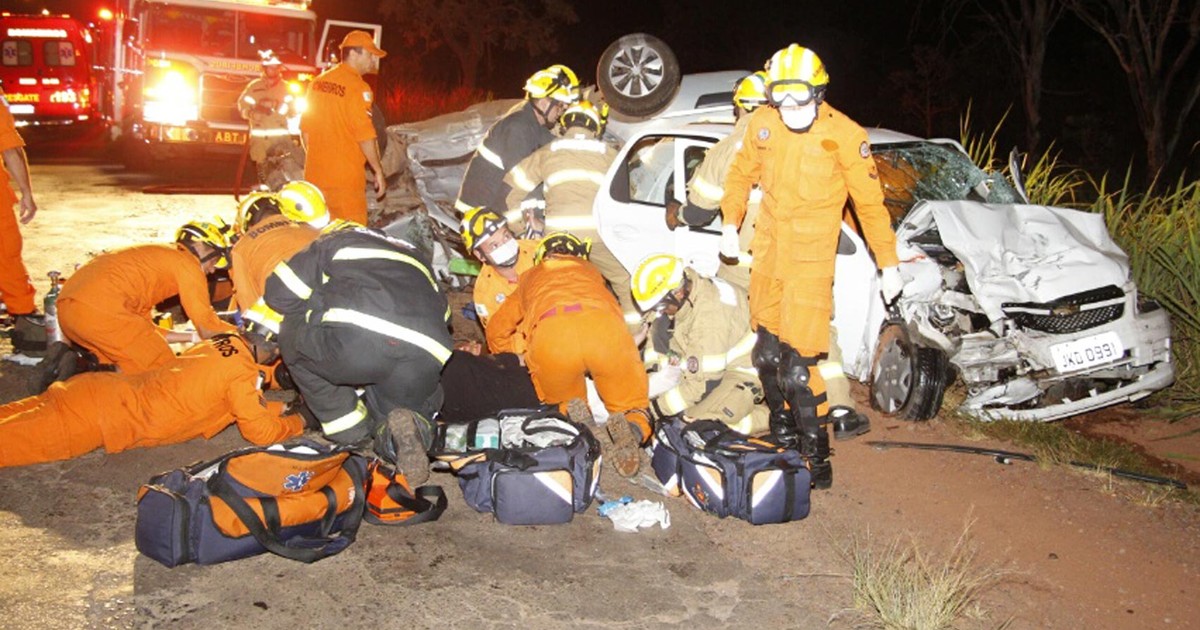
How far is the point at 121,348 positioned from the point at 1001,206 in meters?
5.14

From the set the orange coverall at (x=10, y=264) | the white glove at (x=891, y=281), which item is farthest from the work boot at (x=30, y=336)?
the white glove at (x=891, y=281)

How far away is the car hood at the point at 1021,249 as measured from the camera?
571 centimetres

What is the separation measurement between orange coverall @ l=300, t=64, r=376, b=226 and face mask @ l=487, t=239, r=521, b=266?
2444mm

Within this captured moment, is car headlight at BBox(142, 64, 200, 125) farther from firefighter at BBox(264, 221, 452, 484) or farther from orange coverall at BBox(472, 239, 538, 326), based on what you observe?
firefighter at BBox(264, 221, 452, 484)

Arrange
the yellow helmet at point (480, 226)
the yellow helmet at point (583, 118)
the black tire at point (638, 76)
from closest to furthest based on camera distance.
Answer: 1. the yellow helmet at point (480, 226)
2. the yellow helmet at point (583, 118)
3. the black tire at point (638, 76)

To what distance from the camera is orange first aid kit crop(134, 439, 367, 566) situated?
3979 mm

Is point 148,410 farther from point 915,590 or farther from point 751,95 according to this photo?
point 751,95

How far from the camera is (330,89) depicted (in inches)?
314

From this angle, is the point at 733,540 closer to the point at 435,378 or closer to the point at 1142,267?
the point at 435,378

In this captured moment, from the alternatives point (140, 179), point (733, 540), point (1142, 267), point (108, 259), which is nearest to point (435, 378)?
point (733, 540)

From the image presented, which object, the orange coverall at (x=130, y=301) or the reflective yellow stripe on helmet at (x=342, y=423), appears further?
the orange coverall at (x=130, y=301)

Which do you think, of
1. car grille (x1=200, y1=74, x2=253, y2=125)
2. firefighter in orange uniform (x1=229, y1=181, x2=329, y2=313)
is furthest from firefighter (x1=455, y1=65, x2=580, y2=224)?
car grille (x1=200, y1=74, x2=253, y2=125)

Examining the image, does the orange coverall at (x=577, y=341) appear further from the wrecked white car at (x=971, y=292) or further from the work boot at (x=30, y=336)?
the work boot at (x=30, y=336)

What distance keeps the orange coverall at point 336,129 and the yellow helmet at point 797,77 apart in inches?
154
